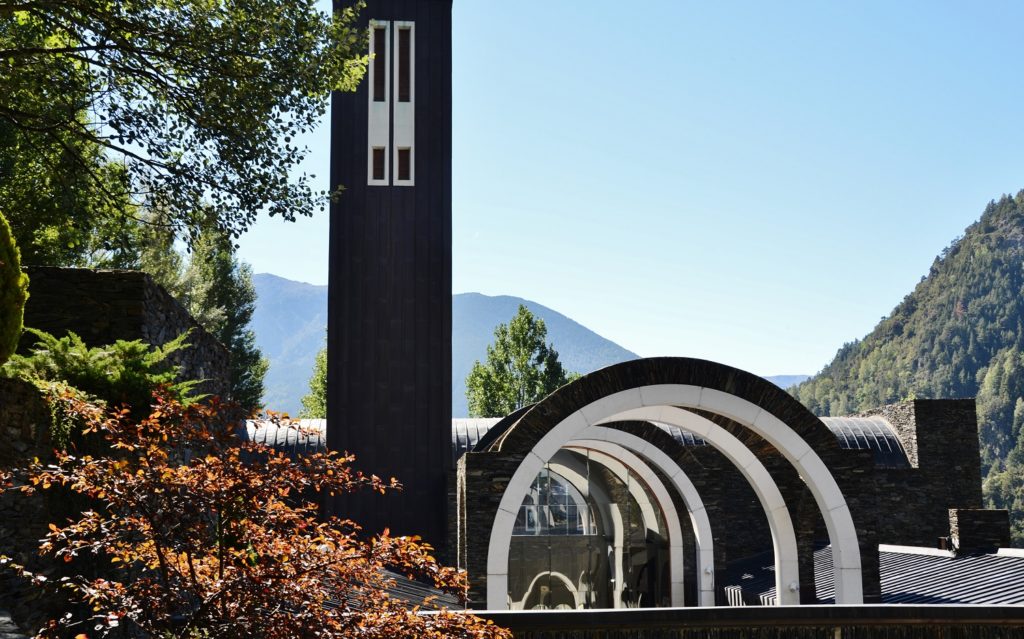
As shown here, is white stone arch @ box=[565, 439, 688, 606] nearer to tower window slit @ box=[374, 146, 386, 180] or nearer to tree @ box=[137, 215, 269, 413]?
tower window slit @ box=[374, 146, 386, 180]

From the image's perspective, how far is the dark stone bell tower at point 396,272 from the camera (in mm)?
21609

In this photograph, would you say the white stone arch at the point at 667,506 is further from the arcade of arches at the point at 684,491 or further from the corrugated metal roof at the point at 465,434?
the corrugated metal roof at the point at 465,434

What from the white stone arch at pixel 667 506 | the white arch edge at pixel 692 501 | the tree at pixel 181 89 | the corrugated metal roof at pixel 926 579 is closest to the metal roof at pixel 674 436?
the white stone arch at pixel 667 506

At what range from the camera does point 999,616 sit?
10539mm

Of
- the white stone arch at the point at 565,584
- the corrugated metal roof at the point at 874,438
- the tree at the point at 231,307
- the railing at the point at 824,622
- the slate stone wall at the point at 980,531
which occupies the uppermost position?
the tree at the point at 231,307

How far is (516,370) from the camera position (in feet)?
156

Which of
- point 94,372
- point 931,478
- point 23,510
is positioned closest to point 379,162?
point 94,372

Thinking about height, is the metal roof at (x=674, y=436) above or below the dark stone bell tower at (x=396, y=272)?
below

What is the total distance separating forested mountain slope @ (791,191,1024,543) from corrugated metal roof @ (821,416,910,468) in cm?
6571

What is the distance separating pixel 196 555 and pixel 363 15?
18.7 metres

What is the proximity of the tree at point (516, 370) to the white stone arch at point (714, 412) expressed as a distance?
32568 mm

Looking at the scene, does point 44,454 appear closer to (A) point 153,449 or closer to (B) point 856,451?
(A) point 153,449

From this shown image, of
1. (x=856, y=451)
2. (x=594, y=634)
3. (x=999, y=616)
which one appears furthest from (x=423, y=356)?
(x=999, y=616)

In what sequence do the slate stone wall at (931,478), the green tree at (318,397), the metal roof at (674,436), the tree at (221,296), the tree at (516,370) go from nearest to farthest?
the metal roof at (674,436), the slate stone wall at (931,478), the tree at (221,296), the tree at (516,370), the green tree at (318,397)
